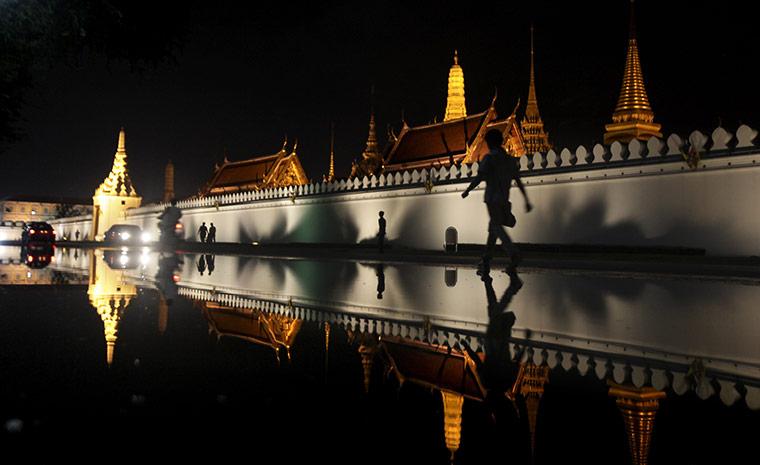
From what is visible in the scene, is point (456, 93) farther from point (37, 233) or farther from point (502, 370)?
point (502, 370)

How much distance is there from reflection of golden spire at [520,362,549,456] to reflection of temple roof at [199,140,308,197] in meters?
38.5

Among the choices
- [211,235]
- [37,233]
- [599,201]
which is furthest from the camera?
[211,235]

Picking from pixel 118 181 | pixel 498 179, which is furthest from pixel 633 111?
pixel 118 181

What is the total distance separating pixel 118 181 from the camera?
191 ft

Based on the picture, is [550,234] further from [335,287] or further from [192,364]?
[192,364]

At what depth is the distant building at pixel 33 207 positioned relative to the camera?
111500mm

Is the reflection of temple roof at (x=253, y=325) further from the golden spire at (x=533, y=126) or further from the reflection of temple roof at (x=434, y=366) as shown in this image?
the golden spire at (x=533, y=126)

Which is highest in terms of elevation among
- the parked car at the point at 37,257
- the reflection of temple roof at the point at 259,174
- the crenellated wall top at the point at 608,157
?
the reflection of temple roof at the point at 259,174

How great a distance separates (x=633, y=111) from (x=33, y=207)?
112 meters

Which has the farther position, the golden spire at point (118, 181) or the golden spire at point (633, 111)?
the golden spire at point (118, 181)

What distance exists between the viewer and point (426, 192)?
22.1 meters

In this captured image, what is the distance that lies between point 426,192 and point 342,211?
531 centimetres

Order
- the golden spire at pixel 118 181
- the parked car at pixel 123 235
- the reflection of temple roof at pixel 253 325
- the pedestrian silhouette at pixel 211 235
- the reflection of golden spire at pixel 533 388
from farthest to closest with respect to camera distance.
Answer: the golden spire at pixel 118 181 < the parked car at pixel 123 235 < the pedestrian silhouette at pixel 211 235 < the reflection of temple roof at pixel 253 325 < the reflection of golden spire at pixel 533 388

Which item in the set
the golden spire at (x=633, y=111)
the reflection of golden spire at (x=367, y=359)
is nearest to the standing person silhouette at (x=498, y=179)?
the reflection of golden spire at (x=367, y=359)
